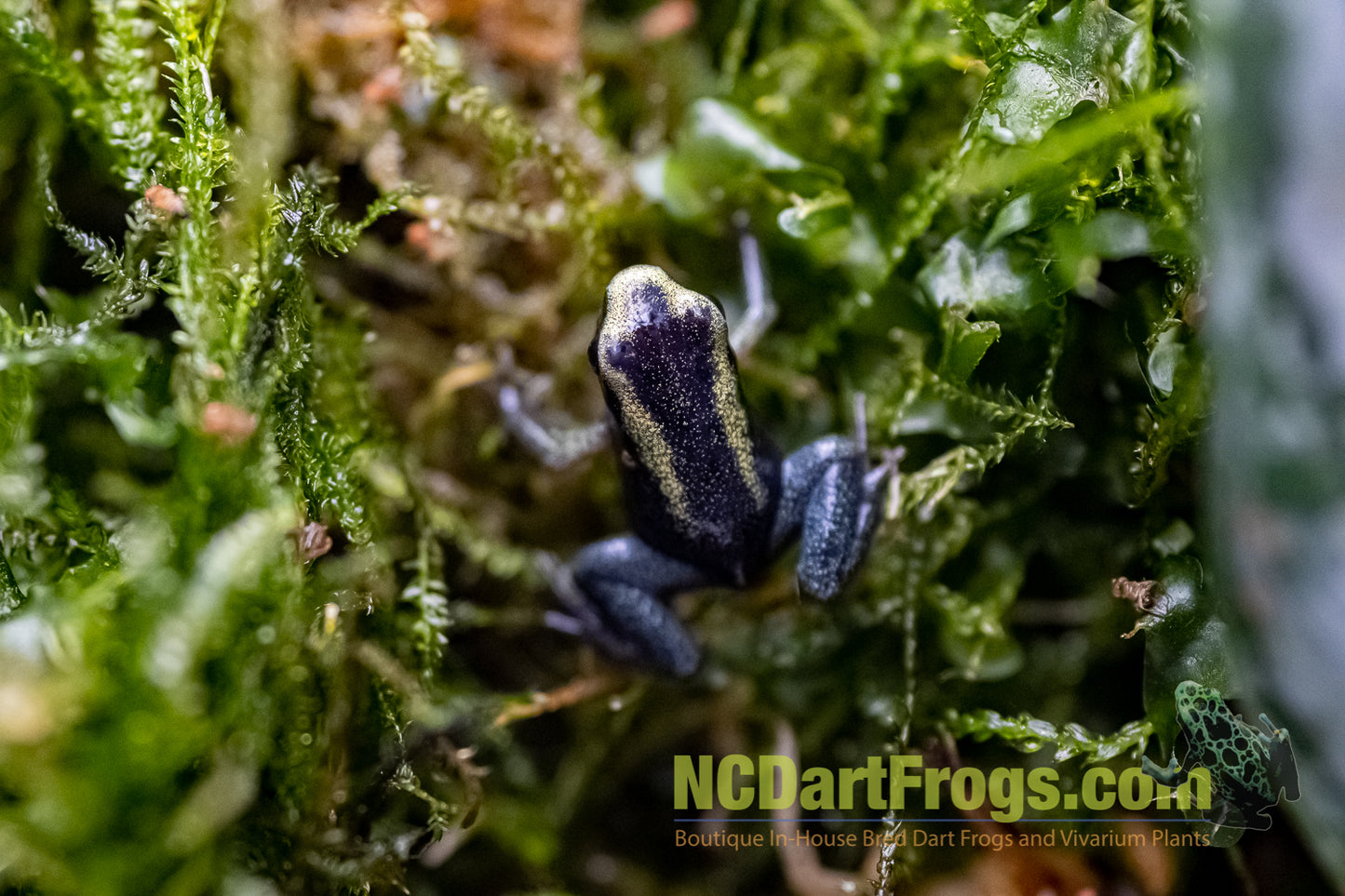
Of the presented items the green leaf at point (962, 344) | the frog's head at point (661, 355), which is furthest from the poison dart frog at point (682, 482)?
the green leaf at point (962, 344)

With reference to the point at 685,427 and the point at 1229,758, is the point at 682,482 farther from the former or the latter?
the point at 1229,758

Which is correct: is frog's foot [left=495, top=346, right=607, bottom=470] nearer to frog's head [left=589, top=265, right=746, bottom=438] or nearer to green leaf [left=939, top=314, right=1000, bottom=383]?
frog's head [left=589, top=265, right=746, bottom=438]

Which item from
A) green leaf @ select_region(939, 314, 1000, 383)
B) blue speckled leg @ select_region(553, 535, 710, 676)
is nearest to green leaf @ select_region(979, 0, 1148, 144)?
green leaf @ select_region(939, 314, 1000, 383)

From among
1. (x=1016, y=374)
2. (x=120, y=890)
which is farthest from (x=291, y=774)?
(x=1016, y=374)

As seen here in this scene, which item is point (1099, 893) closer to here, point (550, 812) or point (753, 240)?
point (550, 812)

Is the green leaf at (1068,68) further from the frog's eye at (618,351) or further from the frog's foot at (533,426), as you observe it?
the frog's foot at (533,426)

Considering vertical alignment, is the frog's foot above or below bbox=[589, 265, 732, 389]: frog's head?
below
